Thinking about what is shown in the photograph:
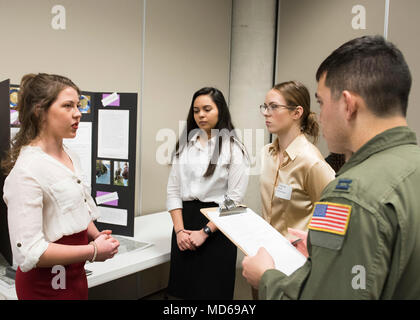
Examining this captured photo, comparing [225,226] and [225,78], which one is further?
[225,78]

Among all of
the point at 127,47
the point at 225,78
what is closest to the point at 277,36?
the point at 225,78

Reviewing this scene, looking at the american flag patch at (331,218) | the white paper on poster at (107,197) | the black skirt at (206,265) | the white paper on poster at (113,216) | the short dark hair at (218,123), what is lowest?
the black skirt at (206,265)

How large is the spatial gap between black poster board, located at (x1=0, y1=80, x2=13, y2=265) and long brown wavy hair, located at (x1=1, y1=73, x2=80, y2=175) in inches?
11.9

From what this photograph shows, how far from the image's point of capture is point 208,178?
2.02 m

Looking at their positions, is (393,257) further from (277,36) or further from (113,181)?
(277,36)

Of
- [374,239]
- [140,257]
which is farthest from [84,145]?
[374,239]

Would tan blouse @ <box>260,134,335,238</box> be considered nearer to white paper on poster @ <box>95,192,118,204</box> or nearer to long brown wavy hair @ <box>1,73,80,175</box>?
white paper on poster @ <box>95,192,118,204</box>

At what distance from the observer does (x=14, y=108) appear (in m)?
1.54

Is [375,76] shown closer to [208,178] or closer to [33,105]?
[33,105]

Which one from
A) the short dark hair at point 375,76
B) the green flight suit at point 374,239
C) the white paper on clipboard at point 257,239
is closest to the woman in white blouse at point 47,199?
the white paper on clipboard at point 257,239

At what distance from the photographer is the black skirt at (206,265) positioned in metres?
1.99

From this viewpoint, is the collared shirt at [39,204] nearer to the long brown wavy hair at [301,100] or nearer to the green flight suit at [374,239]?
the green flight suit at [374,239]

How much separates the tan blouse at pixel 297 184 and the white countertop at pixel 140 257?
74 cm
